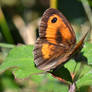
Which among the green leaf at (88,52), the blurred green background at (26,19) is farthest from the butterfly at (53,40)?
the blurred green background at (26,19)

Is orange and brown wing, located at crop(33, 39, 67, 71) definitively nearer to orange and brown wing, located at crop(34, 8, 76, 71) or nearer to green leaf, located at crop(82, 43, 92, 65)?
orange and brown wing, located at crop(34, 8, 76, 71)

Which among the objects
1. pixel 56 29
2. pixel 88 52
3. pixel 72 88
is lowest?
pixel 72 88

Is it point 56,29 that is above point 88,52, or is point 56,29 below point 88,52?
above

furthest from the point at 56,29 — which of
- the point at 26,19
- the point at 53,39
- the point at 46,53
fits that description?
the point at 26,19

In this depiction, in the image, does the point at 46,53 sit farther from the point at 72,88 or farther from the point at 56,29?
the point at 72,88

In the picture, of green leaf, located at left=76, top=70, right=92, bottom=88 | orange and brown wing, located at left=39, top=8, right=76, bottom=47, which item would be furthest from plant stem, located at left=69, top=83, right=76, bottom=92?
orange and brown wing, located at left=39, top=8, right=76, bottom=47

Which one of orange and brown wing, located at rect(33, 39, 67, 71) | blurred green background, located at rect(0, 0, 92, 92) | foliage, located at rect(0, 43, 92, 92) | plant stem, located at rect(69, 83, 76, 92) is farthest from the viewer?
blurred green background, located at rect(0, 0, 92, 92)
